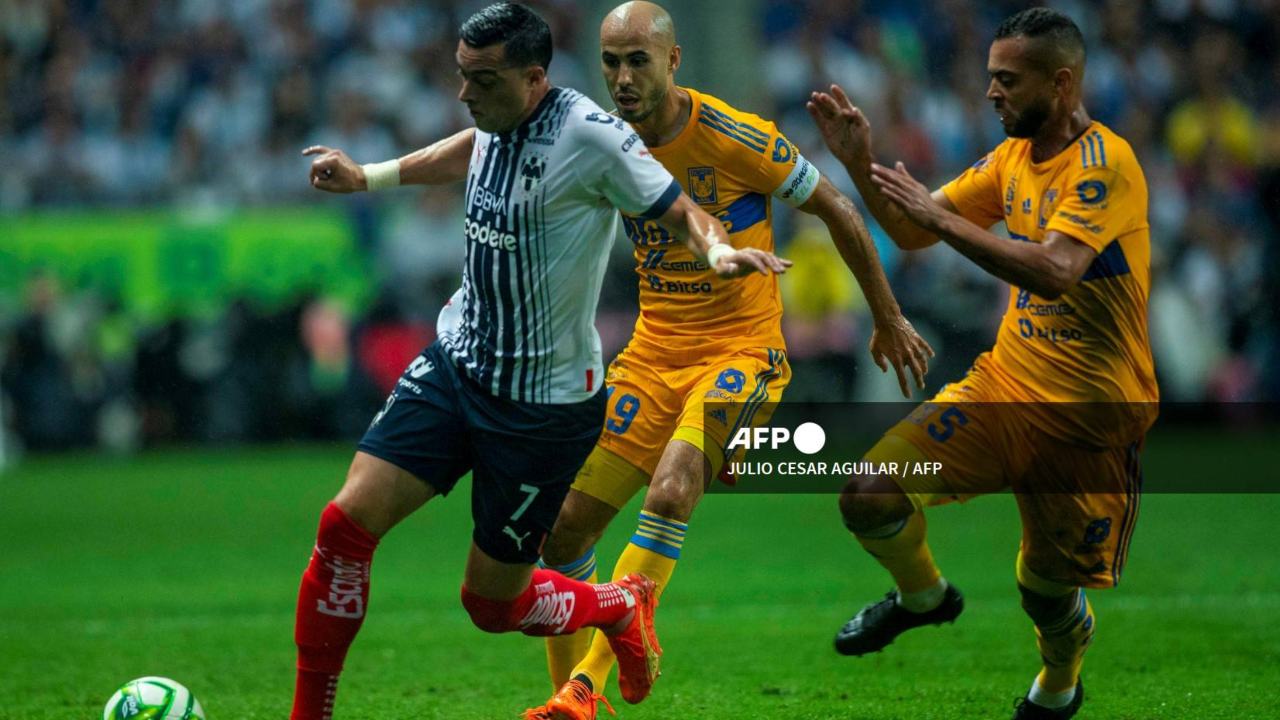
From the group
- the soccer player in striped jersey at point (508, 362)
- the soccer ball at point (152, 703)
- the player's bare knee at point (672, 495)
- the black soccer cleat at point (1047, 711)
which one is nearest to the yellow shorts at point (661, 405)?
the player's bare knee at point (672, 495)

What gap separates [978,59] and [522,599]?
49.8 feet

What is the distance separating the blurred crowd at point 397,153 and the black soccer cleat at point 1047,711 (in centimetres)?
1053

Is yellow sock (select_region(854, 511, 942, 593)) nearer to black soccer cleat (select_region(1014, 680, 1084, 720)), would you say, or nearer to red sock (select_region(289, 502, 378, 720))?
Result: black soccer cleat (select_region(1014, 680, 1084, 720))

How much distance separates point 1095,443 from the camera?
22.4ft

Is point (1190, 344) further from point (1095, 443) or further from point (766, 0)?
point (1095, 443)

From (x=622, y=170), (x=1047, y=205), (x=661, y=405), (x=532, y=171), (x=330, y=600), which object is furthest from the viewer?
(x=661, y=405)

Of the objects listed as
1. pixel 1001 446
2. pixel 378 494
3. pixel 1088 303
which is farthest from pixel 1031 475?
pixel 378 494

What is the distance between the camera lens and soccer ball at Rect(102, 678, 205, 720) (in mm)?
6207

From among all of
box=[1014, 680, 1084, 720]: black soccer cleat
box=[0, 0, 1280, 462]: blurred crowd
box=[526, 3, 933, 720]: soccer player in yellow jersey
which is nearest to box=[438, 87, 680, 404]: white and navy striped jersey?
box=[526, 3, 933, 720]: soccer player in yellow jersey

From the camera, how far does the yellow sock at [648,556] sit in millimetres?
6855

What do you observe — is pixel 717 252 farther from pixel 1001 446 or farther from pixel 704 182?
pixel 1001 446

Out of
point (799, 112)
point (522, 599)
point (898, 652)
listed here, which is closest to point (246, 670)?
point (522, 599)

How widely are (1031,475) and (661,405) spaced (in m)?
1.64

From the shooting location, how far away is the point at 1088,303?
6719 millimetres
